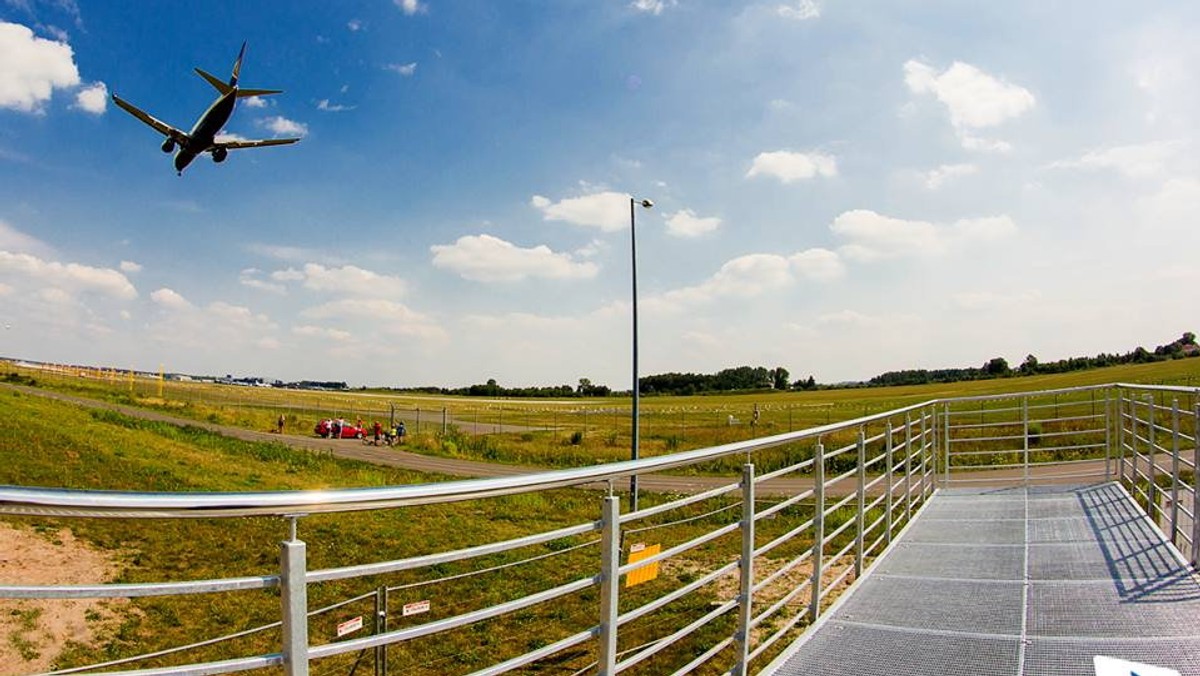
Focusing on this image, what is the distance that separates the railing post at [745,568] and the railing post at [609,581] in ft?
3.22

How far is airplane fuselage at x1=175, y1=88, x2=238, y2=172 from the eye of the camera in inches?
674

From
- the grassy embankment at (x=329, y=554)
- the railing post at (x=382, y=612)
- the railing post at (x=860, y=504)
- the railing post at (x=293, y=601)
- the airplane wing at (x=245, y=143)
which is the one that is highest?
the airplane wing at (x=245, y=143)

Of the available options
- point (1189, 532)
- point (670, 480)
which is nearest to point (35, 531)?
point (1189, 532)

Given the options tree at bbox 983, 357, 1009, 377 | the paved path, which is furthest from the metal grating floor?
tree at bbox 983, 357, 1009, 377

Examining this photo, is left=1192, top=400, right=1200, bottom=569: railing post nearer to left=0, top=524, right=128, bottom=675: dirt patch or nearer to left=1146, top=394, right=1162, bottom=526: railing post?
left=1146, top=394, right=1162, bottom=526: railing post

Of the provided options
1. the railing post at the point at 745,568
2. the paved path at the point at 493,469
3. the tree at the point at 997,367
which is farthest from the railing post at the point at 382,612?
the tree at the point at 997,367

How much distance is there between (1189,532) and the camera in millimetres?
5016

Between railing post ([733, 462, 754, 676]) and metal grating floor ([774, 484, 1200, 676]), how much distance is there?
27cm

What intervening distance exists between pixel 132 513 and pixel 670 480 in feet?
85.3

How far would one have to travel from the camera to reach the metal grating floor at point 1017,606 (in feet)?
10.8

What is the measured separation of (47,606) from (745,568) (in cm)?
1029

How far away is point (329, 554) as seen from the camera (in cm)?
1230

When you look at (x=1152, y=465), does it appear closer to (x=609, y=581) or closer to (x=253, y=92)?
(x=609, y=581)

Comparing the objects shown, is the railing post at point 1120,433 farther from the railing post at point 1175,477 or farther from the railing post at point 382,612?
the railing post at point 382,612
